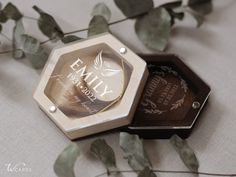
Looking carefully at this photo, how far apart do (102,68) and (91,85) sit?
3 cm

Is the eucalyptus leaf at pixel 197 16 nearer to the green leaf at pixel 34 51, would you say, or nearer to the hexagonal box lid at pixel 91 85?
the hexagonal box lid at pixel 91 85

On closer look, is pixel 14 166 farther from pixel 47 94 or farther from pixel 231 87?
pixel 231 87

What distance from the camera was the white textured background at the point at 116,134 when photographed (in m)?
0.53

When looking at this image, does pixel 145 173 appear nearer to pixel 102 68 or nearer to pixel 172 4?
pixel 102 68

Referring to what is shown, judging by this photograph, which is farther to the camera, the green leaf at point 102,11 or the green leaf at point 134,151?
the green leaf at point 102,11

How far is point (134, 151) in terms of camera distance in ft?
1.68

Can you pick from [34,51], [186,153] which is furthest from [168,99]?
[34,51]

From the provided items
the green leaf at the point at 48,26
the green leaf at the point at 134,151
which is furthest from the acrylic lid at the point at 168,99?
the green leaf at the point at 48,26

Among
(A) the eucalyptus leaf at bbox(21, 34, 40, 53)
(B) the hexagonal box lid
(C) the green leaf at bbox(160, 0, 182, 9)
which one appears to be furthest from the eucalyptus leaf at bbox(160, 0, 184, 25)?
(A) the eucalyptus leaf at bbox(21, 34, 40, 53)

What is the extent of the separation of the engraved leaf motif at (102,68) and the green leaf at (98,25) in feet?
0.14

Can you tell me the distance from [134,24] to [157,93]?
132 mm

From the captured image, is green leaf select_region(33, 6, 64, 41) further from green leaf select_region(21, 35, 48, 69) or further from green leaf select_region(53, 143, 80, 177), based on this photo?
green leaf select_region(53, 143, 80, 177)

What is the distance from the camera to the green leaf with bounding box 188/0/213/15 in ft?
2.09

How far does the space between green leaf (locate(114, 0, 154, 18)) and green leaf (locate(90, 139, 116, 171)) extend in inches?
8.5
